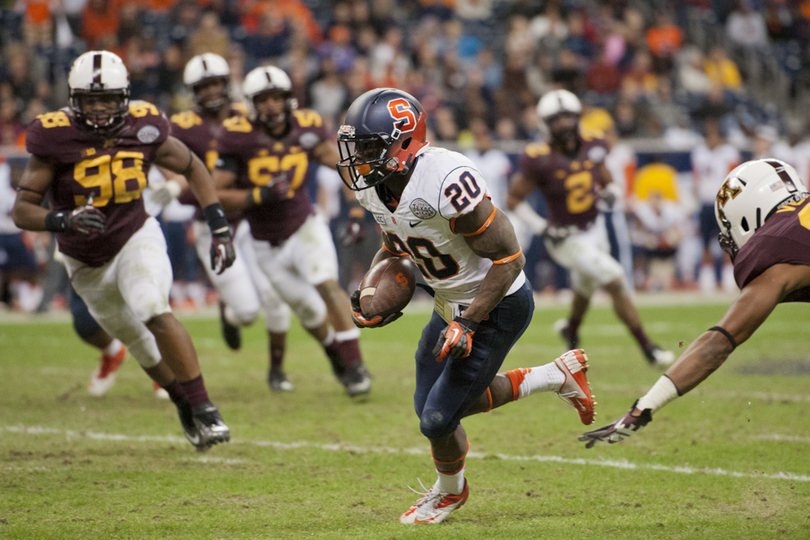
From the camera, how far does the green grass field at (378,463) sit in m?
3.39

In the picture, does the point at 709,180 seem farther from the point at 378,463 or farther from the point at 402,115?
the point at 402,115

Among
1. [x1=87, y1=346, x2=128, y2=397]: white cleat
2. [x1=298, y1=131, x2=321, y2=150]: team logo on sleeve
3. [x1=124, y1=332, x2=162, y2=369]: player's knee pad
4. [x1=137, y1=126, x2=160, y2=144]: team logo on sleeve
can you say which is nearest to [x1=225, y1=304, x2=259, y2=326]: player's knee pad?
[x1=87, y1=346, x2=128, y2=397]: white cleat

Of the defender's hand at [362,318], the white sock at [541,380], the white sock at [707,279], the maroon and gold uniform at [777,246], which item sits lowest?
the white sock at [707,279]

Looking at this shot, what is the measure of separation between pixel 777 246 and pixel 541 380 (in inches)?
44.5

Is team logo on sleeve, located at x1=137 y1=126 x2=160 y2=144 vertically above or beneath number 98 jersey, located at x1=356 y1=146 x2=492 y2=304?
above

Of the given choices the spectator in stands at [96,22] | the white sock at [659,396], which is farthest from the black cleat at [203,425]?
the spectator in stands at [96,22]

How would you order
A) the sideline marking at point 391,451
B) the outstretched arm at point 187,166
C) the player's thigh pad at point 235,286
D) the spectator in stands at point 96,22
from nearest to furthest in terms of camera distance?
the sideline marking at point 391,451 < the outstretched arm at point 187,166 < the player's thigh pad at point 235,286 < the spectator in stands at point 96,22

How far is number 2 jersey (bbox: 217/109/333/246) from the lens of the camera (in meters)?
5.99

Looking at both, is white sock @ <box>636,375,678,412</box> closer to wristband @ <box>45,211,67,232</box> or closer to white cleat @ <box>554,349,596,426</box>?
white cleat @ <box>554,349,596,426</box>

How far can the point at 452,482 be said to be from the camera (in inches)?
138

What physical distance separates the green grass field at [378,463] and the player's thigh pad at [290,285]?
22.1 inches

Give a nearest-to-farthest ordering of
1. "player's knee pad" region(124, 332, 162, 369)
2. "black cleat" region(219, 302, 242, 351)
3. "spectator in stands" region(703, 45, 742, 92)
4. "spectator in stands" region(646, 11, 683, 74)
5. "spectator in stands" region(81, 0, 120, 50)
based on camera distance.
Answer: "player's knee pad" region(124, 332, 162, 369)
"black cleat" region(219, 302, 242, 351)
"spectator in stands" region(81, 0, 120, 50)
"spectator in stands" region(646, 11, 683, 74)
"spectator in stands" region(703, 45, 742, 92)

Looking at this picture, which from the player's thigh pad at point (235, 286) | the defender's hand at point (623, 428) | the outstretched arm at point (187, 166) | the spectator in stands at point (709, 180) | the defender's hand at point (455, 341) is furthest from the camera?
the spectator in stands at point (709, 180)

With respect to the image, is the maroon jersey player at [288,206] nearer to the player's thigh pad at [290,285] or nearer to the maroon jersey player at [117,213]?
the player's thigh pad at [290,285]
